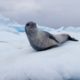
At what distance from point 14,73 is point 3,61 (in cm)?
17

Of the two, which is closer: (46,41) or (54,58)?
(54,58)

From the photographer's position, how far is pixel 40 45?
3.08 ft

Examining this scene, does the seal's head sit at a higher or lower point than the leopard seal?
higher

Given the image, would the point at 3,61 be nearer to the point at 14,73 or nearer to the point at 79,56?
the point at 14,73

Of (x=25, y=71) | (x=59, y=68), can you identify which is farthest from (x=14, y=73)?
(x=59, y=68)

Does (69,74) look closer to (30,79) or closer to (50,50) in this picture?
(30,79)

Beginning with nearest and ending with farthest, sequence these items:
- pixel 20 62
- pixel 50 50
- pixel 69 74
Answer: pixel 69 74, pixel 20 62, pixel 50 50

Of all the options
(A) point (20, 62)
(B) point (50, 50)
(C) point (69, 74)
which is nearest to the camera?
(C) point (69, 74)

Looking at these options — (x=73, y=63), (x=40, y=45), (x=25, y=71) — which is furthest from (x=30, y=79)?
(x=40, y=45)

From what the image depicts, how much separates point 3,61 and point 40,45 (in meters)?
0.15

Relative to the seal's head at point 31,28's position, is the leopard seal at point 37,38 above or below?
below

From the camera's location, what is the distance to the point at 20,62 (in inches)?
31.7

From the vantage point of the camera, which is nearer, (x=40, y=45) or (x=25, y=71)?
(x=25, y=71)

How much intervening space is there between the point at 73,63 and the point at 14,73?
0.59 ft
